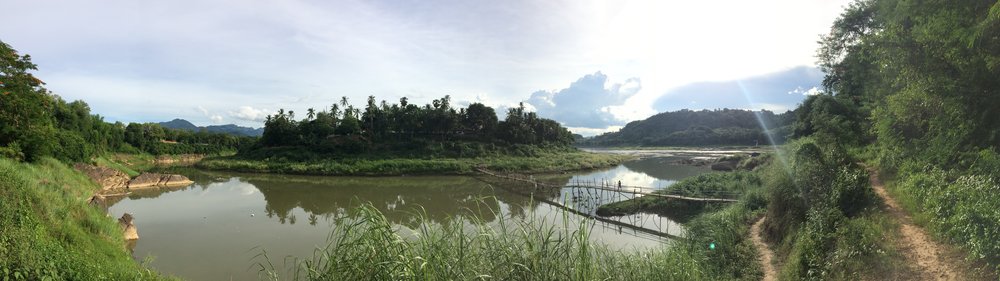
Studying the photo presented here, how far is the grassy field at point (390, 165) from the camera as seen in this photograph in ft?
155

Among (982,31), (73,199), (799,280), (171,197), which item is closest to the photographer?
(982,31)

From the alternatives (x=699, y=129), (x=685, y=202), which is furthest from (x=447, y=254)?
(x=699, y=129)

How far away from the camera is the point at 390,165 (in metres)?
48.3

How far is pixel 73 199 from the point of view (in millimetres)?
13633

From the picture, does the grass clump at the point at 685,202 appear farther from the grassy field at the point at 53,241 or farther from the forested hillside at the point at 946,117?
the grassy field at the point at 53,241

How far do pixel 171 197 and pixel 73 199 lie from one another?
1878cm

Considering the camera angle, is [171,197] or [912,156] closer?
[912,156]

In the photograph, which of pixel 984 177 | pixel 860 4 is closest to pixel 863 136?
pixel 860 4

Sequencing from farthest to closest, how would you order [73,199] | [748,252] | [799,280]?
[73,199]
[748,252]
[799,280]

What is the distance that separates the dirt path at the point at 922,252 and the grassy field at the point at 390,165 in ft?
136

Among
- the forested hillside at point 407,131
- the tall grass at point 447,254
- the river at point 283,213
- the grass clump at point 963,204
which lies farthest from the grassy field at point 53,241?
the forested hillside at point 407,131

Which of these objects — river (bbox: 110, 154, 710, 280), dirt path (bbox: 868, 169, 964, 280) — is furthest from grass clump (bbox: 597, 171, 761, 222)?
dirt path (bbox: 868, 169, 964, 280)

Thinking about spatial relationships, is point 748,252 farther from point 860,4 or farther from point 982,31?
point 860,4

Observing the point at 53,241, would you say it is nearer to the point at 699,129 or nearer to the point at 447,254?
the point at 447,254
